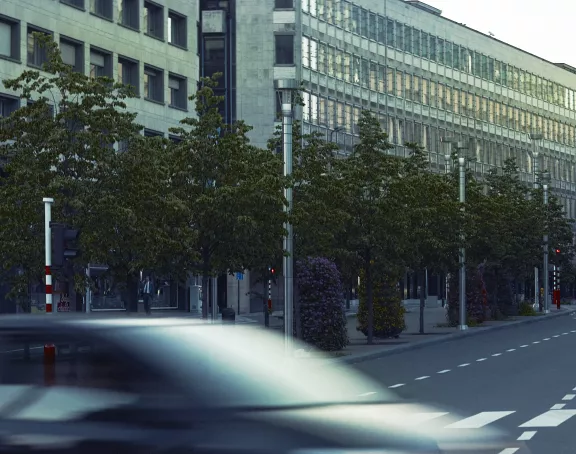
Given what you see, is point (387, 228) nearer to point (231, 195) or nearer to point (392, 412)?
point (231, 195)

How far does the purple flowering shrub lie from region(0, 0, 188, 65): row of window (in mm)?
17714

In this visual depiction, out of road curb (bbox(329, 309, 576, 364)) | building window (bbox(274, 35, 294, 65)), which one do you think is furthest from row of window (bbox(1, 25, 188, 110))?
building window (bbox(274, 35, 294, 65))

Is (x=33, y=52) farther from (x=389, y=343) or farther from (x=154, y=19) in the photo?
(x=389, y=343)

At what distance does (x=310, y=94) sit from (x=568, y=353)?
46.0 metres

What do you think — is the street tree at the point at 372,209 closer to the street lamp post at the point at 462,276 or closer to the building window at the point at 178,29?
the street lamp post at the point at 462,276

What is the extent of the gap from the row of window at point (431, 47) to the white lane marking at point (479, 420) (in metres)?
63.1

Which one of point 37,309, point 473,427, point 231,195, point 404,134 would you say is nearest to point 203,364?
point 473,427

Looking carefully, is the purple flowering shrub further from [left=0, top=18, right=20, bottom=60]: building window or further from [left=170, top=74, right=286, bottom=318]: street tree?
[left=0, top=18, right=20, bottom=60]: building window

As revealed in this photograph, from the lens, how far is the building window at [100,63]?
177 ft

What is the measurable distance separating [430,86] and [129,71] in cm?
4228

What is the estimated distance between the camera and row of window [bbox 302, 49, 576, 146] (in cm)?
8150

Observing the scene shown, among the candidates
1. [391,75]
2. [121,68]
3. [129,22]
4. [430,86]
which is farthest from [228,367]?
[430,86]

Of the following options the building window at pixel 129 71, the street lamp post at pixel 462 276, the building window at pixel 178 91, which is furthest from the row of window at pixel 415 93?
the street lamp post at pixel 462 276

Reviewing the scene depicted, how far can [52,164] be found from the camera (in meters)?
29.9
